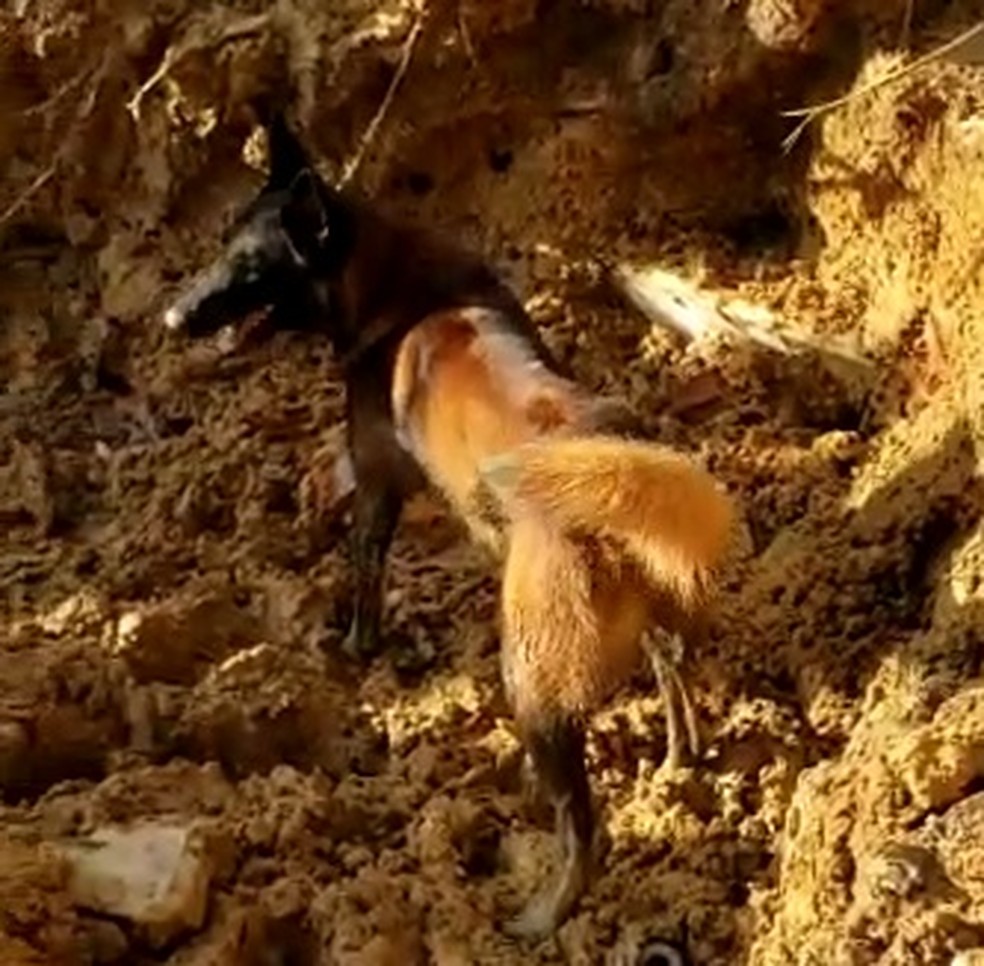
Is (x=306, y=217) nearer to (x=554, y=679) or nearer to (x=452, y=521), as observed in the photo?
(x=452, y=521)

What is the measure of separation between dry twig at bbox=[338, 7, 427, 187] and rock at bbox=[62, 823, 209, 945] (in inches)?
93.7

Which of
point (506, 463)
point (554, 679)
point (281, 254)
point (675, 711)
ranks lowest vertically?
point (675, 711)

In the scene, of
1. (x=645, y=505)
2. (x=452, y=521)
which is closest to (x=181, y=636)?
(x=452, y=521)

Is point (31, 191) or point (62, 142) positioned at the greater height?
point (62, 142)

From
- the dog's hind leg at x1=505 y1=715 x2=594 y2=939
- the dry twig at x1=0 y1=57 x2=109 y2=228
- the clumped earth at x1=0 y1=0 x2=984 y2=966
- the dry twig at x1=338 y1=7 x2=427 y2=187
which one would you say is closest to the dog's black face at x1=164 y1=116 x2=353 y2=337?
the clumped earth at x1=0 y1=0 x2=984 y2=966

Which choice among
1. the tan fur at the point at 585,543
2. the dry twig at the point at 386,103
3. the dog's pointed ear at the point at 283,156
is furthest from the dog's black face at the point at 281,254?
A: the tan fur at the point at 585,543

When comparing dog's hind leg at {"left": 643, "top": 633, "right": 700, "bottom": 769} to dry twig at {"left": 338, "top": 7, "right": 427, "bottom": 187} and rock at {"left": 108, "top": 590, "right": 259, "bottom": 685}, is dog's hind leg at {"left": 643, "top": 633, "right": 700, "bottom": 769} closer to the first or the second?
rock at {"left": 108, "top": 590, "right": 259, "bottom": 685}

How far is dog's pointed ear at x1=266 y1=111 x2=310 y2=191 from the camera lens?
5.59 metres

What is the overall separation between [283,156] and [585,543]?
Answer: 5.18ft

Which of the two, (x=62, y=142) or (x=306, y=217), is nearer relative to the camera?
(x=306, y=217)

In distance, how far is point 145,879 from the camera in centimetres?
454

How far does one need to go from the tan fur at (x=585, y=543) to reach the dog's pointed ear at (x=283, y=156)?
41.7 inches

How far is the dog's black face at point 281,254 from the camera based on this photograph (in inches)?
220

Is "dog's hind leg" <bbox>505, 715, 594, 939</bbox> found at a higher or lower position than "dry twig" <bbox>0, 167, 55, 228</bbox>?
lower
